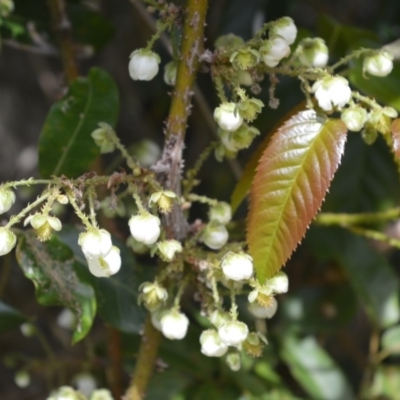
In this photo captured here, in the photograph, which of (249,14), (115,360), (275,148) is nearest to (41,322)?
(115,360)

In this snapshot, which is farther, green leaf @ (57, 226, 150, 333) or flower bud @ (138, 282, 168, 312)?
green leaf @ (57, 226, 150, 333)

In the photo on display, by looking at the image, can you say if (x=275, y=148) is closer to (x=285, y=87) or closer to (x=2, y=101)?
(x=285, y=87)

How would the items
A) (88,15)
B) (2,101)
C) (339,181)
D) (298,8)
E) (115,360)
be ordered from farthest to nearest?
(2,101)
(298,8)
(339,181)
(88,15)
(115,360)

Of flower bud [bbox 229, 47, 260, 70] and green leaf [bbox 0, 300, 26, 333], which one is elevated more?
flower bud [bbox 229, 47, 260, 70]

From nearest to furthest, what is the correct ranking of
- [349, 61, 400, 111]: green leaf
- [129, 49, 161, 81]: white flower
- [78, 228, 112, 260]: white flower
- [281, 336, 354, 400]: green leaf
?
[78, 228, 112, 260]: white flower
[129, 49, 161, 81]: white flower
[349, 61, 400, 111]: green leaf
[281, 336, 354, 400]: green leaf

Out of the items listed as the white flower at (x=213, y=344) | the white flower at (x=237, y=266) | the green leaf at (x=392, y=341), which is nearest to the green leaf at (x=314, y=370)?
the green leaf at (x=392, y=341)

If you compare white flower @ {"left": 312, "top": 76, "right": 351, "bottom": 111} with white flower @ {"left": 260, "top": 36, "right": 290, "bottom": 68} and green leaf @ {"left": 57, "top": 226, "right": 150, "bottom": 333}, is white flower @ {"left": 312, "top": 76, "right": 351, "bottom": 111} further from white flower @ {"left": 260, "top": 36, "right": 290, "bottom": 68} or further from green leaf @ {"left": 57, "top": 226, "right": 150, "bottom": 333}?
green leaf @ {"left": 57, "top": 226, "right": 150, "bottom": 333}

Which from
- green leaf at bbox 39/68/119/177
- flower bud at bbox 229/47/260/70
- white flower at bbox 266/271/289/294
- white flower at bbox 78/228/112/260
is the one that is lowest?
white flower at bbox 78/228/112/260

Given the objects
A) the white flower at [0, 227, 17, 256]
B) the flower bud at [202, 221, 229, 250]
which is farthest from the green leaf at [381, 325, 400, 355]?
the white flower at [0, 227, 17, 256]
